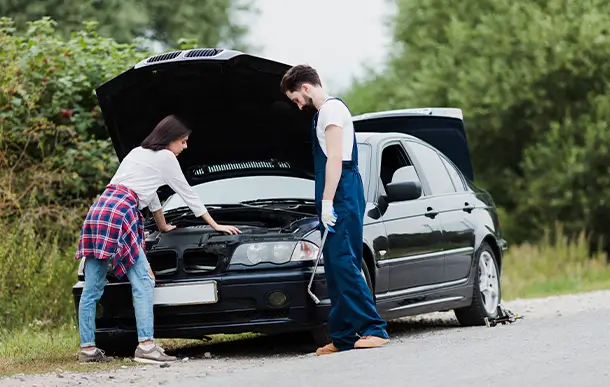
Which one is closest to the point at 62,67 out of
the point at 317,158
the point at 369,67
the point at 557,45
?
the point at 317,158

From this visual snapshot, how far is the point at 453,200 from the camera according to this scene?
10.5 meters

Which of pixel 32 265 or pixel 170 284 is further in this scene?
pixel 32 265

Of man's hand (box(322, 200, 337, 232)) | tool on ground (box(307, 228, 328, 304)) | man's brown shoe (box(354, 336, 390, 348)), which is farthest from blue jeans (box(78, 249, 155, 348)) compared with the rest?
man's brown shoe (box(354, 336, 390, 348))

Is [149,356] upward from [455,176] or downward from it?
downward

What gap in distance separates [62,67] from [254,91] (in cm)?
463

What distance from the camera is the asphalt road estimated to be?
6414 millimetres

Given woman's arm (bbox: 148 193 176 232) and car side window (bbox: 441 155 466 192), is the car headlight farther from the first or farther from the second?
car side window (bbox: 441 155 466 192)

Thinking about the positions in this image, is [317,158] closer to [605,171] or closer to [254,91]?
[254,91]

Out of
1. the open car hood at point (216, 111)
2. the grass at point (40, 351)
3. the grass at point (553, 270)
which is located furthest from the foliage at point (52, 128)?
the grass at point (553, 270)

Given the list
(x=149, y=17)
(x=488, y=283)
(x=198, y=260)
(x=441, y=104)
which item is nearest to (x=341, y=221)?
(x=198, y=260)

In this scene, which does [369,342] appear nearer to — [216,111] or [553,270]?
[216,111]

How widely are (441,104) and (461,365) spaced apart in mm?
20653

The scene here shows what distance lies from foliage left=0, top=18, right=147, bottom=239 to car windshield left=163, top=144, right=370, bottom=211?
2.80 metres

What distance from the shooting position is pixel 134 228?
8570mm
